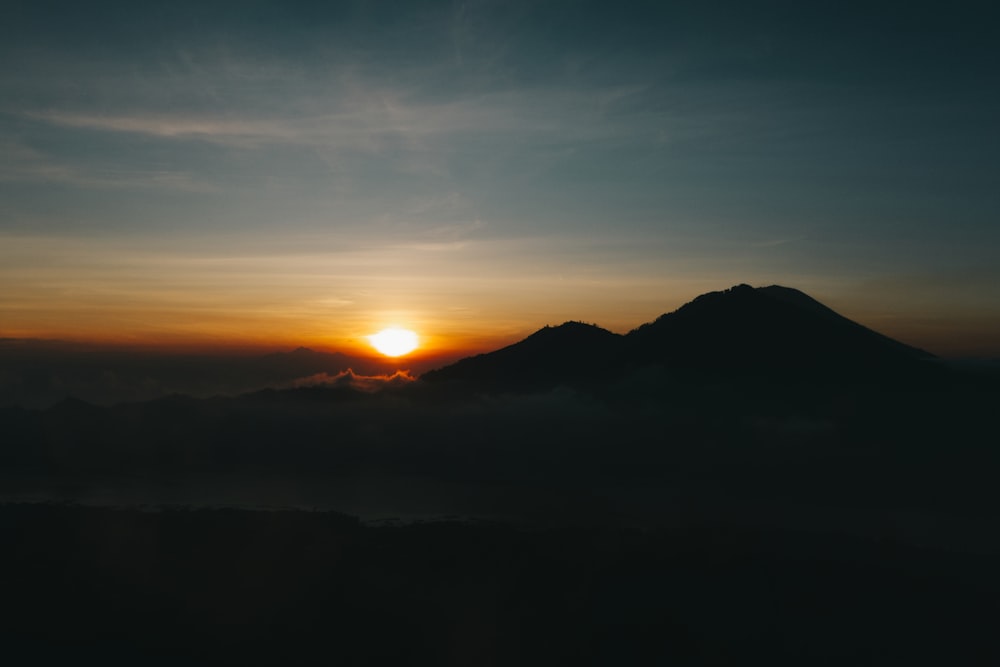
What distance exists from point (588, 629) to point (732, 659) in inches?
1496

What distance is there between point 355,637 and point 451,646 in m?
23.8

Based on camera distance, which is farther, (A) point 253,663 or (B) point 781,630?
(B) point 781,630

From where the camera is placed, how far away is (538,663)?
170875 millimetres

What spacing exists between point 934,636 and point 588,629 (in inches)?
3480

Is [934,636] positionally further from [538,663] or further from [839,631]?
[538,663]

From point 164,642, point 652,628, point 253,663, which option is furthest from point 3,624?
point 652,628

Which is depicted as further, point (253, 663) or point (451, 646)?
point (451, 646)

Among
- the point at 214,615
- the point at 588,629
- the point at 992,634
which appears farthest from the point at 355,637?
the point at 992,634

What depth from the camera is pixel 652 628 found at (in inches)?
7446

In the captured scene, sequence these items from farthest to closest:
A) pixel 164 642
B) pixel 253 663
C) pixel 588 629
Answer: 1. pixel 588 629
2. pixel 164 642
3. pixel 253 663

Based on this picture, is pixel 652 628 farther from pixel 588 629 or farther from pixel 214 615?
pixel 214 615

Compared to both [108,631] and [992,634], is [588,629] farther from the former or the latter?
[108,631]

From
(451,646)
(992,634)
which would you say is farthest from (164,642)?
(992,634)

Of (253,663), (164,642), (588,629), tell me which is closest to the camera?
(253,663)
